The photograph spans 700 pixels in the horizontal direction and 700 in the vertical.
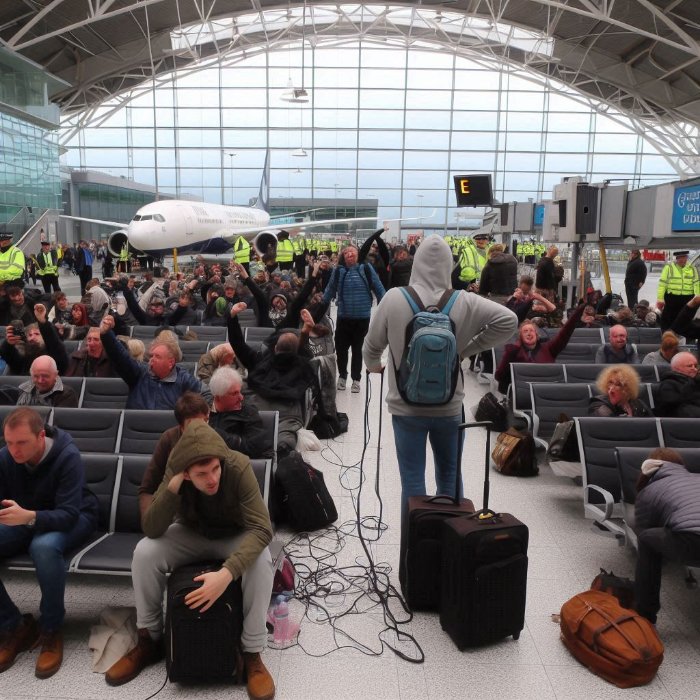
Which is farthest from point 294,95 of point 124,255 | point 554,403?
point 554,403

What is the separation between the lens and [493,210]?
2200cm

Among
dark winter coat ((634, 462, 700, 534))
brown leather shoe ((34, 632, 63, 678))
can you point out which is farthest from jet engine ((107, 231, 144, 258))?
dark winter coat ((634, 462, 700, 534))

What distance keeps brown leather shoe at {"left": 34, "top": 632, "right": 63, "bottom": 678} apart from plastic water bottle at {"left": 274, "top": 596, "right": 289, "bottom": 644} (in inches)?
39.0

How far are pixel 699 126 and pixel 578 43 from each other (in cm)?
674

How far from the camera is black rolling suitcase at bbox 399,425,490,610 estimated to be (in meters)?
3.17

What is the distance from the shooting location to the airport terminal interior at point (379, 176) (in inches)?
119

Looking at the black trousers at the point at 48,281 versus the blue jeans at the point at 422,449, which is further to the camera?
the black trousers at the point at 48,281

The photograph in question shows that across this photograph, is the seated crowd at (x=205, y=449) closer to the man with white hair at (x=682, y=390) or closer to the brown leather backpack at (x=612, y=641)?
the man with white hair at (x=682, y=390)

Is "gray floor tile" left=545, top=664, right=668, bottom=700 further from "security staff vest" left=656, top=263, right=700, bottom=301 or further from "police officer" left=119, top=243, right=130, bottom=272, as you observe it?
"police officer" left=119, top=243, right=130, bottom=272

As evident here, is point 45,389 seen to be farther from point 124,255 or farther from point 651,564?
point 124,255

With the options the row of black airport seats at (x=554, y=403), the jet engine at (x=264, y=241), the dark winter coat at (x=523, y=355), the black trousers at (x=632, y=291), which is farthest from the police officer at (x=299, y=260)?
the row of black airport seats at (x=554, y=403)

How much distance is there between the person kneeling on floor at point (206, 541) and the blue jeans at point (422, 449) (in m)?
0.95

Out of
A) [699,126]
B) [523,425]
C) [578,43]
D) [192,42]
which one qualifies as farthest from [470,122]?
[523,425]

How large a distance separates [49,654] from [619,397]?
3923 millimetres
